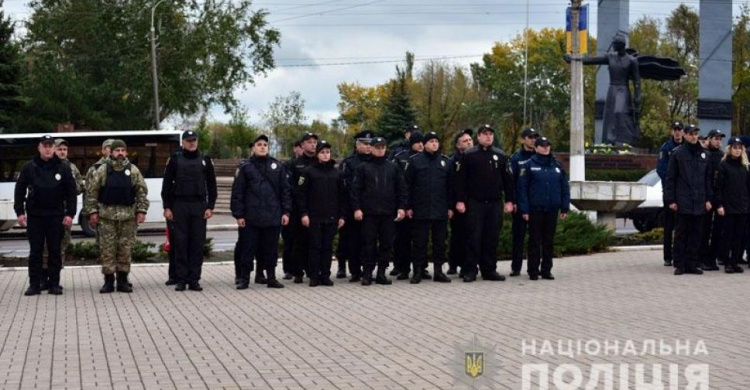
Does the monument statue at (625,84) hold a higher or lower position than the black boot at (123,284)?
higher

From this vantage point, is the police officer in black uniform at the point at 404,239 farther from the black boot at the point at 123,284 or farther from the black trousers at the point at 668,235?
the black trousers at the point at 668,235

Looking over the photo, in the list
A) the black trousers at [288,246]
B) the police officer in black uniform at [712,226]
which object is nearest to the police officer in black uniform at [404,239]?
the black trousers at [288,246]

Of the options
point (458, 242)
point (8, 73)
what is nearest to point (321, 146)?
point (458, 242)

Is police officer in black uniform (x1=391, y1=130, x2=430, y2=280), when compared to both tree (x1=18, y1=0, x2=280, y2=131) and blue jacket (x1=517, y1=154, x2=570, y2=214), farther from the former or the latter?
tree (x1=18, y1=0, x2=280, y2=131)

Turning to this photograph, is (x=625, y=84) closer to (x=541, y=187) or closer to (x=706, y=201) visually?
(x=706, y=201)

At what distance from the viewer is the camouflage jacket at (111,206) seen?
565 inches

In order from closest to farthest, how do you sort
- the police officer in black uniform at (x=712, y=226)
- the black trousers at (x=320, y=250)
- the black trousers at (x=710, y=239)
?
the black trousers at (x=320, y=250)
the police officer in black uniform at (x=712, y=226)
the black trousers at (x=710, y=239)

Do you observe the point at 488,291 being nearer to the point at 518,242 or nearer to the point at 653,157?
the point at 518,242

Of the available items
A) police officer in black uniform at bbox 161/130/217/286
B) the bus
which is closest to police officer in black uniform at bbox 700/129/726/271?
police officer in black uniform at bbox 161/130/217/286

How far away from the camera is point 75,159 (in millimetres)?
30141

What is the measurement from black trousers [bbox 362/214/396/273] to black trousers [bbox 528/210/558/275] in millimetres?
1723

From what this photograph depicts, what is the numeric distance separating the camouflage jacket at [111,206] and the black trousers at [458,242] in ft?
12.6

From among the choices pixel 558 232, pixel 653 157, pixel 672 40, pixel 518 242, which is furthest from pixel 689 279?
pixel 672 40

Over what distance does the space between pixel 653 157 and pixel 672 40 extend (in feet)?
129
